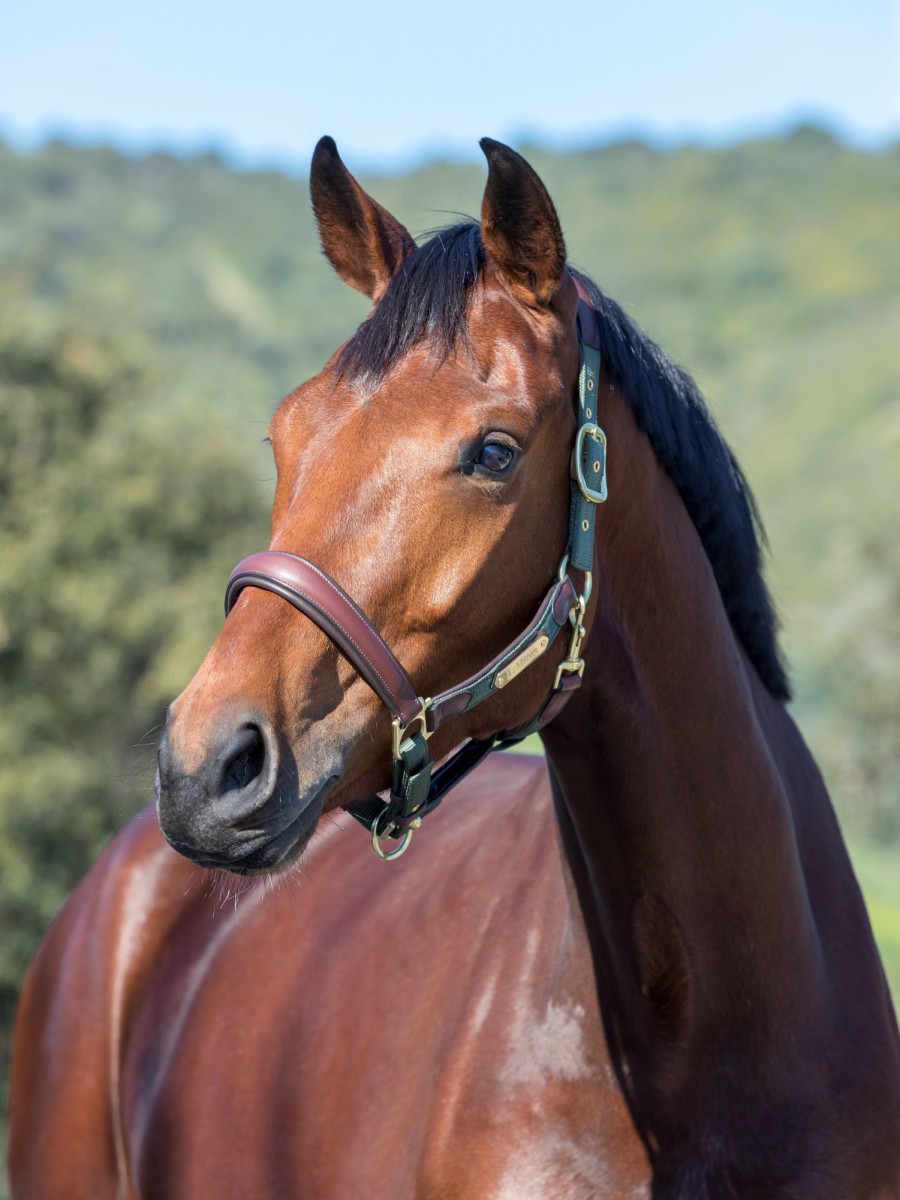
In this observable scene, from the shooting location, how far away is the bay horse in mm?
2170

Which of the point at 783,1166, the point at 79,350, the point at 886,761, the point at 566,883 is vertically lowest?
the point at 783,1166

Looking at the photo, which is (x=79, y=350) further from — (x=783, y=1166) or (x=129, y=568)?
(x=783, y=1166)

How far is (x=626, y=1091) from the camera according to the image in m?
2.47

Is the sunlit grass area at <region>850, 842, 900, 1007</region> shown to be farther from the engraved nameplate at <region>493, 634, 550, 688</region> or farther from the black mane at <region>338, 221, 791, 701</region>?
the engraved nameplate at <region>493, 634, 550, 688</region>

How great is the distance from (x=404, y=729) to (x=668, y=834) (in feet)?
2.03

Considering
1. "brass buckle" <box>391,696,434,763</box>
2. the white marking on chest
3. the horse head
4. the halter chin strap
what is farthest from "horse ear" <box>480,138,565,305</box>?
the white marking on chest

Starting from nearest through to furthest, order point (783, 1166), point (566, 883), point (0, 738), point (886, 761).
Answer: point (783, 1166) → point (566, 883) → point (0, 738) → point (886, 761)

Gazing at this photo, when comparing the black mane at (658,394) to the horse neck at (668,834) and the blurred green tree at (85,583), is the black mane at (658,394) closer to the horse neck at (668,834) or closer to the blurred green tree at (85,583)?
the horse neck at (668,834)

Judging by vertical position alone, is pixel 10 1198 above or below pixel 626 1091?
below

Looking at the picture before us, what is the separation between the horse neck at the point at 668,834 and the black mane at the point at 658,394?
11 centimetres

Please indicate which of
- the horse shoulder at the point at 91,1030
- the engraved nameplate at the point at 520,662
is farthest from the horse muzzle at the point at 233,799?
the horse shoulder at the point at 91,1030

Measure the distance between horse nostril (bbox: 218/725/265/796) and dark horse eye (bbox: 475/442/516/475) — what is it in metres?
0.61

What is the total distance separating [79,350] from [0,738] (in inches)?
347

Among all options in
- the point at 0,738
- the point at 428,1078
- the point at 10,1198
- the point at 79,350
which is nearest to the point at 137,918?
the point at 10,1198
